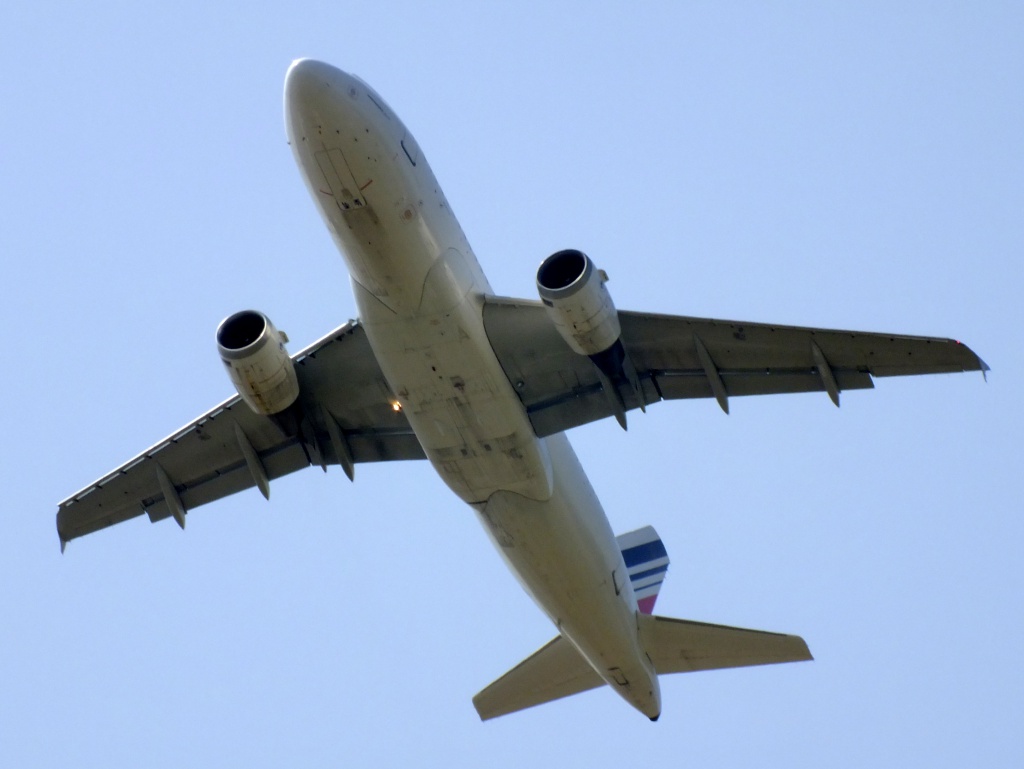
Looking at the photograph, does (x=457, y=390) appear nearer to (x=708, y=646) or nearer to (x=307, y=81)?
(x=307, y=81)

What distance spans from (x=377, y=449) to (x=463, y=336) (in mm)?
4324

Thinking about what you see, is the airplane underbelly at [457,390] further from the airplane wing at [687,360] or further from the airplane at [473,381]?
the airplane wing at [687,360]

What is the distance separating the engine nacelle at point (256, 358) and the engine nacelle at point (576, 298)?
4.30 meters

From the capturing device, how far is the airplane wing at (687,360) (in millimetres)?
22250

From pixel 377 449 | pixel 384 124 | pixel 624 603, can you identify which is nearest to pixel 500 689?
pixel 624 603

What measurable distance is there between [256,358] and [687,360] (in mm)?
6677

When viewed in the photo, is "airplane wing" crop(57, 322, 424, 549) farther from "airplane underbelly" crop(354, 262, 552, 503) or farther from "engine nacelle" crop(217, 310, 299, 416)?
"airplane underbelly" crop(354, 262, 552, 503)

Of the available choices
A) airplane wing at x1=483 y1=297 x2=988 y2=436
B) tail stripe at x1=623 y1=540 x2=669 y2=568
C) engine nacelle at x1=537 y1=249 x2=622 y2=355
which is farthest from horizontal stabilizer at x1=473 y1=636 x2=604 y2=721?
engine nacelle at x1=537 y1=249 x2=622 y2=355

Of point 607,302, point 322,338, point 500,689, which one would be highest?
point 322,338

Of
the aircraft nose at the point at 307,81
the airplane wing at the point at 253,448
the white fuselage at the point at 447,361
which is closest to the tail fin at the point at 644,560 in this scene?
the white fuselage at the point at 447,361

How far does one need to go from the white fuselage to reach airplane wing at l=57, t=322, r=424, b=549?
4.07ft

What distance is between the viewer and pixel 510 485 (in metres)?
23.2

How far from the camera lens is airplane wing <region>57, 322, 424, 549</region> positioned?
79.0 ft

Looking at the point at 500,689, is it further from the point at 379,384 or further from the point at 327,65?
the point at 327,65
